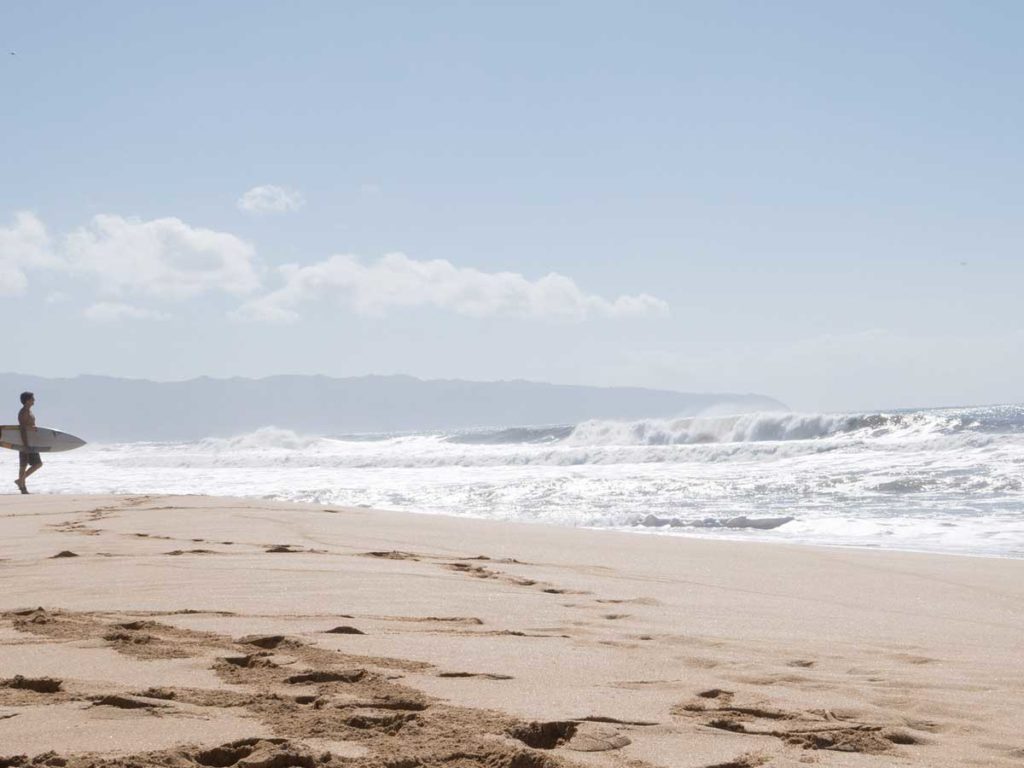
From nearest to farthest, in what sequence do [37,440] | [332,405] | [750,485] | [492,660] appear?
[492,660], [37,440], [750,485], [332,405]

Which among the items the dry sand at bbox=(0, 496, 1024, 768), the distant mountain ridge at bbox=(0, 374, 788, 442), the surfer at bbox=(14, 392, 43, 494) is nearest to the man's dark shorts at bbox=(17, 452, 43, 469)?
the surfer at bbox=(14, 392, 43, 494)

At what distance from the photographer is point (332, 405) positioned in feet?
435

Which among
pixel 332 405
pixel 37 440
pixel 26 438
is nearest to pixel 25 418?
pixel 26 438

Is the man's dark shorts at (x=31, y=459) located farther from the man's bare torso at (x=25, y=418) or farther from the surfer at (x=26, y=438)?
the man's bare torso at (x=25, y=418)

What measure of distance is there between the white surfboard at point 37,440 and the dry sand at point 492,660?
7755 mm

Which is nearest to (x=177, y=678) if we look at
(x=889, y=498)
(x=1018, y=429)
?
(x=889, y=498)

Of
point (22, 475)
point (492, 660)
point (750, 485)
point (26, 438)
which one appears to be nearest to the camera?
point (492, 660)

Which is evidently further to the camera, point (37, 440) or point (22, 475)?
point (37, 440)

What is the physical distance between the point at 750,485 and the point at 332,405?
12161 centimetres

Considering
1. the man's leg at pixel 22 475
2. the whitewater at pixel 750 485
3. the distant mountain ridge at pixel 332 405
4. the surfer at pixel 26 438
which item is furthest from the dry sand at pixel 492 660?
the distant mountain ridge at pixel 332 405

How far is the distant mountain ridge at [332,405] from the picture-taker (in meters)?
119

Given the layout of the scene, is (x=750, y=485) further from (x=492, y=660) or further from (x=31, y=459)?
(x=492, y=660)

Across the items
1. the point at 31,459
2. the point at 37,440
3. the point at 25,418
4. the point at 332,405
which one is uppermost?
the point at 332,405

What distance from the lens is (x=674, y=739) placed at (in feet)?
7.44
